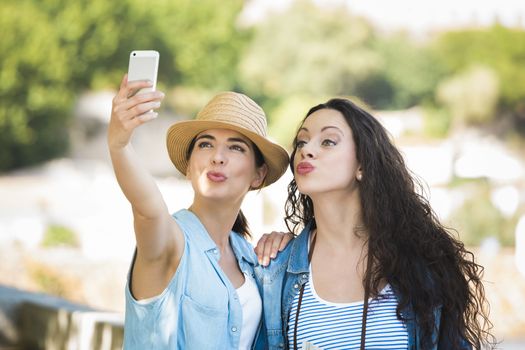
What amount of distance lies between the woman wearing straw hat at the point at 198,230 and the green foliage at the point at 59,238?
42.6 feet

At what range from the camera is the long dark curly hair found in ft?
8.48

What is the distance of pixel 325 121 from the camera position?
272 centimetres

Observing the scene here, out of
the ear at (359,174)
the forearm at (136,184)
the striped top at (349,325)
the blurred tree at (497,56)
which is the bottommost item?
the striped top at (349,325)

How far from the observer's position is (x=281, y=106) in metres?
21.2

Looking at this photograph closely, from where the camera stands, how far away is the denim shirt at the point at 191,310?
7.89 feet

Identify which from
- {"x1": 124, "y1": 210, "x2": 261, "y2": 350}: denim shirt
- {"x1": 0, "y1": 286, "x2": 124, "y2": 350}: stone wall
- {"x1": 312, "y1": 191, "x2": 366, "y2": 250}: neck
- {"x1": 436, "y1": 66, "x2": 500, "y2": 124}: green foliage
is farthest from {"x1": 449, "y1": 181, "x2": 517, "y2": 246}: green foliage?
{"x1": 124, "y1": 210, "x2": 261, "y2": 350}: denim shirt

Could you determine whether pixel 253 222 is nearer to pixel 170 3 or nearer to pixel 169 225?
pixel 170 3

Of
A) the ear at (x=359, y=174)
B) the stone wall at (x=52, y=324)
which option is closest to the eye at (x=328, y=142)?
the ear at (x=359, y=174)

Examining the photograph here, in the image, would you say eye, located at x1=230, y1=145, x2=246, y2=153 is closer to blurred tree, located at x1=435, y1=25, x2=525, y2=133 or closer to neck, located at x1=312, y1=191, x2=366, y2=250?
neck, located at x1=312, y1=191, x2=366, y2=250

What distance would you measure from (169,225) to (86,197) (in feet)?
54.6

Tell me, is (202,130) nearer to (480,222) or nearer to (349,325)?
(349,325)

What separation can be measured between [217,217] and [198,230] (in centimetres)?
13

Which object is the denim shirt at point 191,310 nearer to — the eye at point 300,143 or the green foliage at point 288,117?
the eye at point 300,143

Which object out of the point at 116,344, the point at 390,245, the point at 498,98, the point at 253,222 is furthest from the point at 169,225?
the point at 498,98
